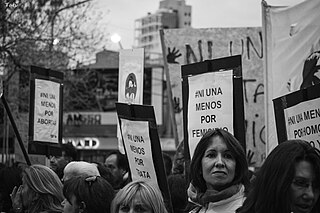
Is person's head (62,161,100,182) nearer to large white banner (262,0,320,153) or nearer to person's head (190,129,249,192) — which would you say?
large white banner (262,0,320,153)

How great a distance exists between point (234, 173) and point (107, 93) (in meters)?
38.4

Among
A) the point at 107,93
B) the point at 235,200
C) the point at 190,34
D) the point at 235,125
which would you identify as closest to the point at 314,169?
the point at 235,200

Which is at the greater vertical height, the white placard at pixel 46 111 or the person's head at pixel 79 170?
the white placard at pixel 46 111

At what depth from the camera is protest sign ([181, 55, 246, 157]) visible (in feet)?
18.8

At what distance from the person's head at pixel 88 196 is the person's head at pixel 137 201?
49 centimetres

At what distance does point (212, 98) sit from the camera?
592 centimetres

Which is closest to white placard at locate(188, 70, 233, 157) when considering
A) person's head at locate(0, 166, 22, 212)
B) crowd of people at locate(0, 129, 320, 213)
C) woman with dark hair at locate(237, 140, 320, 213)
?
crowd of people at locate(0, 129, 320, 213)

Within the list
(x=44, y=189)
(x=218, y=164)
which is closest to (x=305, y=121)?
(x=218, y=164)

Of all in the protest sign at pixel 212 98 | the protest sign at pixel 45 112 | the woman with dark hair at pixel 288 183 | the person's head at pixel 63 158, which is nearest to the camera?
the woman with dark hair at pixel 288 183

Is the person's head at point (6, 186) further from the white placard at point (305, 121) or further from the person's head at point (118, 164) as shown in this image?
the white placard at point (305, 121)

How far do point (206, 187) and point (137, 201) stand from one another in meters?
0.42

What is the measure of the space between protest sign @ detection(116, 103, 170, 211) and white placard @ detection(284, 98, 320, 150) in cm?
98

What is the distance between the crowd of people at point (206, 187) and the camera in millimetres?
3588

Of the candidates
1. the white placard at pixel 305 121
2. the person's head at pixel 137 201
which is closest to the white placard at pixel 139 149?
the person's head at pixel 137 201
